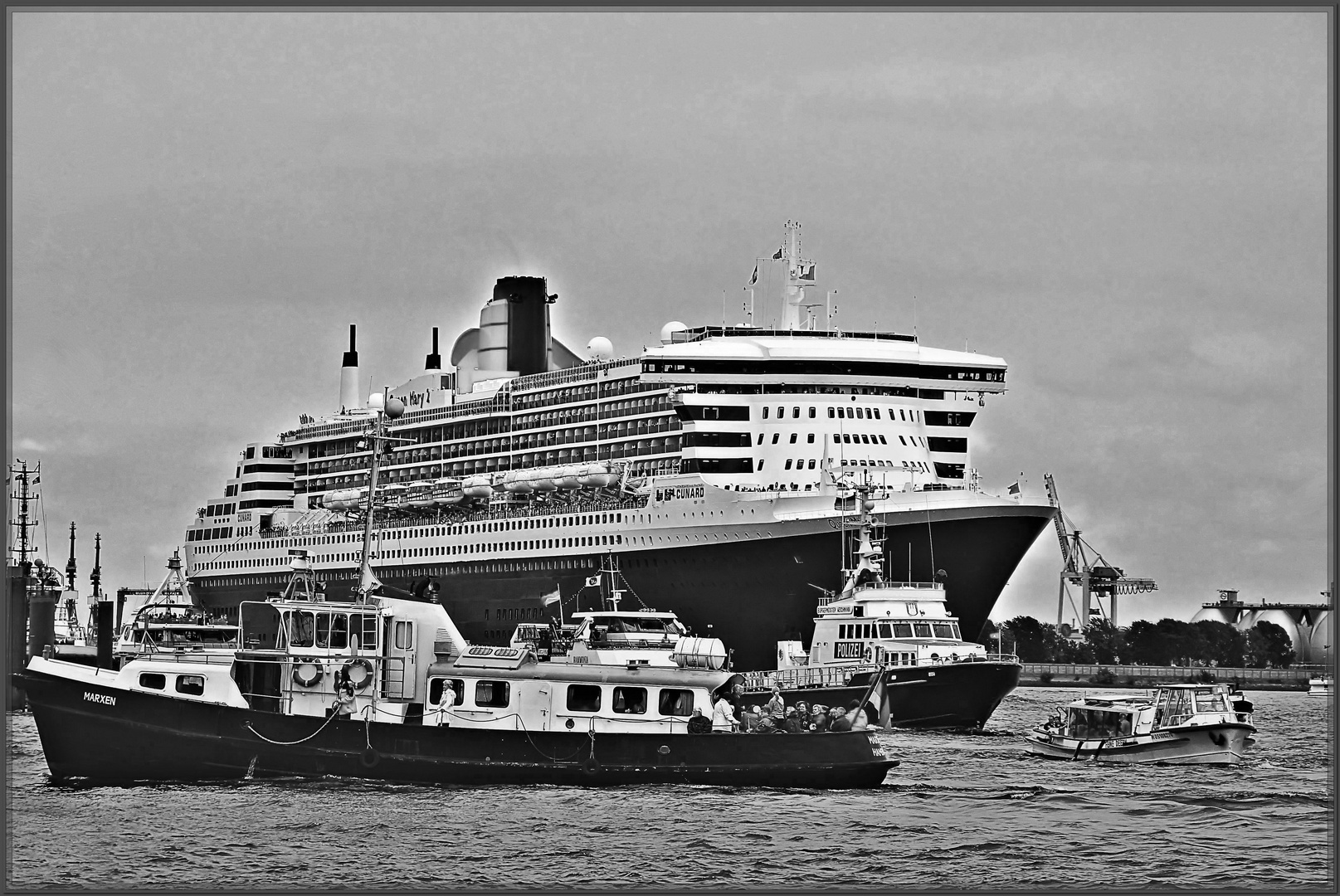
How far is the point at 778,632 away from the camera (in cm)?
7481

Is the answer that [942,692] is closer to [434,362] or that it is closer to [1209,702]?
[1209,702]

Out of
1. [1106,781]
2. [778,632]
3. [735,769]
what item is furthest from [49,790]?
[778,632]

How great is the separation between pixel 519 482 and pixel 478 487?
333 centimetres

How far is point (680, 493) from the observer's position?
3150 inches

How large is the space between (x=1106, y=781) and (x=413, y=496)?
51.7 m

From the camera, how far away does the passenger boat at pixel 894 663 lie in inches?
2346

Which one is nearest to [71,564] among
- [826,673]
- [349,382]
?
[349,382]

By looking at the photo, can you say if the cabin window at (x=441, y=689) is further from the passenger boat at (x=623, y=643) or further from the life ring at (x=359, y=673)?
the passenger boat at (x=623, y=643)

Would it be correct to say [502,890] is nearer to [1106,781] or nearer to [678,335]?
[1106,781]

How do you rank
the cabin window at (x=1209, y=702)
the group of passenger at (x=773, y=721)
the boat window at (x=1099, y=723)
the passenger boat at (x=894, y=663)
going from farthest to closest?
1. the passenger boat at (x=894, y=663)
2. the boat window at (x=1099, y=723)
3. the cabin window at (x=1209, y=702)
4. the group of passenger at (x=773, y=721)

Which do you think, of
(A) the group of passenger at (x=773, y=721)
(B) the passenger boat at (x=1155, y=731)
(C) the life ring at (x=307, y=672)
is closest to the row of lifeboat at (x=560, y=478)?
(B) the passenger boat at (x=1155, y=731)

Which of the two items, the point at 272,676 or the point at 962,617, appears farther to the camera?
the point at 962,617

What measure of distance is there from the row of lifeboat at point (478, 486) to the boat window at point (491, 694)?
33729 mm

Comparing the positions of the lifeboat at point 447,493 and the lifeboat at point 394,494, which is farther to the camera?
the lifeboat at point 394,494
